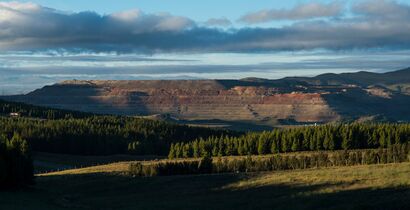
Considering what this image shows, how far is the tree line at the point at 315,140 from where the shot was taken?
403 feet

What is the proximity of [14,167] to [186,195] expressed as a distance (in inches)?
726

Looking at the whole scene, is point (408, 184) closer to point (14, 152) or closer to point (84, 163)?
point (14, 152)

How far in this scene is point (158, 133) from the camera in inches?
7682

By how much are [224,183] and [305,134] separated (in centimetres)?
6710

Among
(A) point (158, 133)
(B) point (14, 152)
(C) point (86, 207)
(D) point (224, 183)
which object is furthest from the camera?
(A) point (158, 133)

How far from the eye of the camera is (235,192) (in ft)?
188

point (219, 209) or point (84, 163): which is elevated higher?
point (219, 209)

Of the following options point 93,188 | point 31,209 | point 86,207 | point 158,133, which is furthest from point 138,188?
point 158,133

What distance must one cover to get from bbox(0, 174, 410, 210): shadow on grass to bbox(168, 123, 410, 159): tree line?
163 feet

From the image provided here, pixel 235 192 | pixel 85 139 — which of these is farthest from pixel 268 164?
pixel 85 139

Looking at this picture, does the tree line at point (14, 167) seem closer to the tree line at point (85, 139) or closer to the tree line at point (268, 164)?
the tree line at point (268, 164)

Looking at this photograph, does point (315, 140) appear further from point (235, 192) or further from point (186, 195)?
point (235, 192)

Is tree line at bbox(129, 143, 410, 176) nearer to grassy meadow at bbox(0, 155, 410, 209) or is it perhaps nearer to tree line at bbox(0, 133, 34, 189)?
grassy meadow at bbox(0, 155, 410, 209)

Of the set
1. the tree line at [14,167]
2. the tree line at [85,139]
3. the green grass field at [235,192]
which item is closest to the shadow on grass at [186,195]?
the green grass field at [235,192]
